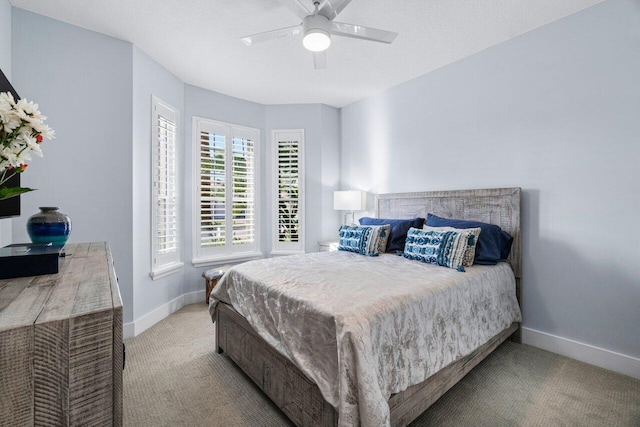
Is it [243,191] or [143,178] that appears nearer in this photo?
[143,178]

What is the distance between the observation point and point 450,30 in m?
2.56

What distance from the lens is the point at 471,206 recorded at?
2.94 meters

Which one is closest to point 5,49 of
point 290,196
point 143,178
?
point 143,178

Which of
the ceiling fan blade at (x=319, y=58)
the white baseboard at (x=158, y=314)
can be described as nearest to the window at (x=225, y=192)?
the white baseboard at (x=158, y=314)

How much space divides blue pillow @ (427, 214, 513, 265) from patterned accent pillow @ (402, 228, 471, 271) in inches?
9.1

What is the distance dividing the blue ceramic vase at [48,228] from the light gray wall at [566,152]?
3.29m

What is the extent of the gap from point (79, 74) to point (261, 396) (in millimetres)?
3094

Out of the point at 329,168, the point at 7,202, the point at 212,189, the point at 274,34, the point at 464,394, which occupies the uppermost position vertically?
the point at 274,34

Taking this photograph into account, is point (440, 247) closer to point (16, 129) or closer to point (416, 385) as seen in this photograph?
point (416, 385)

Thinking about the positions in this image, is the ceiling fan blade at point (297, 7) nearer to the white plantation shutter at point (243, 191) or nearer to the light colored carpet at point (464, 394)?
the white plantation shutter at point (243, 191)

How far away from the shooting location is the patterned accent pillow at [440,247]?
7.63 ft

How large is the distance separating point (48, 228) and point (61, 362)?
3.93 feet

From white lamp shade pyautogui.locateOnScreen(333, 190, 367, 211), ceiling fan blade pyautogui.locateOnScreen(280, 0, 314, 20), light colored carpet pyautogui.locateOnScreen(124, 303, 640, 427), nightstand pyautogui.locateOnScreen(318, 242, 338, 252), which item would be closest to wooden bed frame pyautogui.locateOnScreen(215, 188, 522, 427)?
light colored carpet pyautogui.locateOnScreen(124, 303, 640, 427)

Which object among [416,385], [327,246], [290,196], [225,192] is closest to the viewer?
[416,385]
